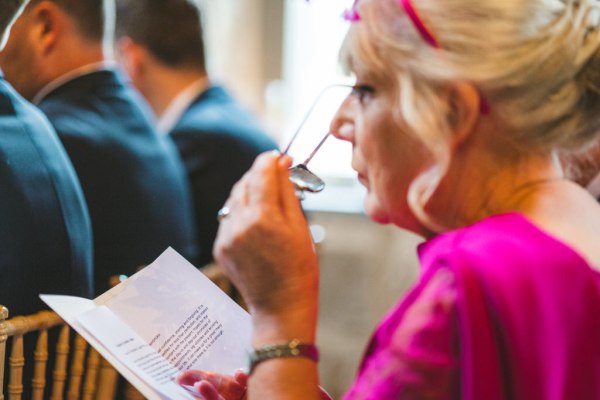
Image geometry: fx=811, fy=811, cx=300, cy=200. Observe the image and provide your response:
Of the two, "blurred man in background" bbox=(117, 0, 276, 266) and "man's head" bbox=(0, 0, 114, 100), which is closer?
"man's head" bbox=(0, 0, 114, 100)

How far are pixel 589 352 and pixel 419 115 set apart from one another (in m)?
0.30

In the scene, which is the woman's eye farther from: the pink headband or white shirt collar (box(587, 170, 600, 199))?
white shirt collar (box(587, 170, 600, 199))

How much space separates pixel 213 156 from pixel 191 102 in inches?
10.8

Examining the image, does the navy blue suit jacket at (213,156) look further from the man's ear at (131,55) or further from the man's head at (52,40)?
the man's head at (52,40)

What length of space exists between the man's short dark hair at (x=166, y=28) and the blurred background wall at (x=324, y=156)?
3.25 ft

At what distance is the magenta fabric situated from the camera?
2.54 feet

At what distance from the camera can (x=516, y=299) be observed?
78 cm

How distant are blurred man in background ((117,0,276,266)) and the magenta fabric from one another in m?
1.40

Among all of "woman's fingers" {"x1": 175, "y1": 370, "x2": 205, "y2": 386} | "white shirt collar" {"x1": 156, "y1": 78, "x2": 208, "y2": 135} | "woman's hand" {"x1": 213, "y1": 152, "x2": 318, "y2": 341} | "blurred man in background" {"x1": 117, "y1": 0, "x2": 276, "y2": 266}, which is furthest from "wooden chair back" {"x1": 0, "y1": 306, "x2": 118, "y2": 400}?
"white shirt collar" {"x1": 156, "y1": 78, "x2": 208, "y2": 135}

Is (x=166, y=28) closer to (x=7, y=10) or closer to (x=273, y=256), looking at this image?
(x=7, y=10)

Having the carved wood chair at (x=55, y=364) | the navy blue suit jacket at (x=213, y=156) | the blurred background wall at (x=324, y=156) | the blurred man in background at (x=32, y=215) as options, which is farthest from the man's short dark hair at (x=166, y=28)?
the carved wood chair at (x=55, y=364)

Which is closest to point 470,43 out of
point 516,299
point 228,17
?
point 516,299

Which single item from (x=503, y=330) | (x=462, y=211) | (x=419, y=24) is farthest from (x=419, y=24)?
(x=503, y=330)

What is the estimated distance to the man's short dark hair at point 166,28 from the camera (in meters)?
2.40
